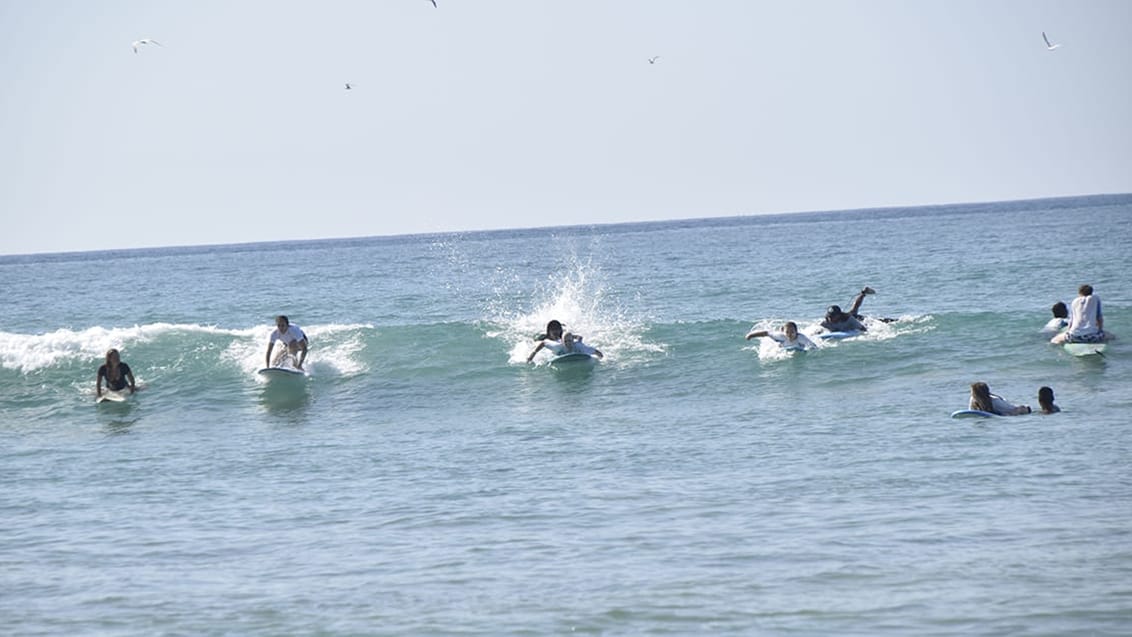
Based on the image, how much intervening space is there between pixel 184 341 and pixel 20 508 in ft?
47.2

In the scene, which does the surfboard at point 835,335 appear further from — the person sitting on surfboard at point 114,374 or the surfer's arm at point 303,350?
the person sitting on surfboard at point 114,374

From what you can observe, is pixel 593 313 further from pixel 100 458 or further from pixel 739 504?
pixel 739 504

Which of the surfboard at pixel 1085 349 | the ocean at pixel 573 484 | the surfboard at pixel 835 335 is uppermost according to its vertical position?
the surfboard at pixel 835 335

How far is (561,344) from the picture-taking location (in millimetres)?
23562

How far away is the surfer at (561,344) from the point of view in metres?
23.4

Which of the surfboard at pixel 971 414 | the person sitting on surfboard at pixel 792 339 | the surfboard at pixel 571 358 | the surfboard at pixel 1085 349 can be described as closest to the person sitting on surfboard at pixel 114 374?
the surfboard at pixel 571 358

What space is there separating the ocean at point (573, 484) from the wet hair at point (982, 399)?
1.25 ft

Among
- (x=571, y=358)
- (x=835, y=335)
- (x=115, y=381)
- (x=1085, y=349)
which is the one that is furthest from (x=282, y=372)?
(x=1085, y=349)

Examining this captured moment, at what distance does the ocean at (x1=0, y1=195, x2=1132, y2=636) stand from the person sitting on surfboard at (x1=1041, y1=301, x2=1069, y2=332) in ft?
1.58

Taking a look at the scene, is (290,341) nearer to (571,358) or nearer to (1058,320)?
(571,358)

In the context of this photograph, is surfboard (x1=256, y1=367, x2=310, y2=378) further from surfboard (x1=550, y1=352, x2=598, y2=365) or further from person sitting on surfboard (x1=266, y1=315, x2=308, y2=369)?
surfboard (x1=550, y1=352, x2=598, y2=365)

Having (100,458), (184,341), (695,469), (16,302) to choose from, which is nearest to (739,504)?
(695,469)

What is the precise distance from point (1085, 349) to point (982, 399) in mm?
5796

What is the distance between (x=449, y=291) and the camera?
146 ft
